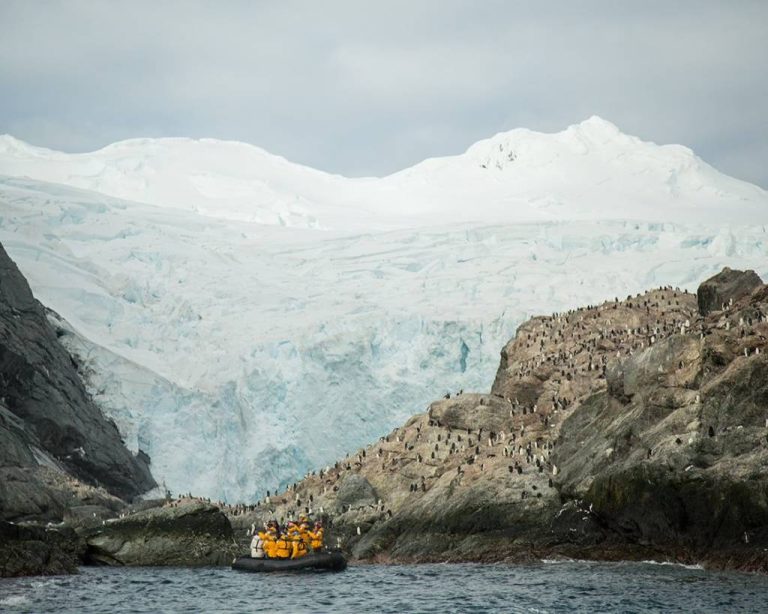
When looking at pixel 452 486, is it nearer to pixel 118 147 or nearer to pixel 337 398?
pixel 337 398

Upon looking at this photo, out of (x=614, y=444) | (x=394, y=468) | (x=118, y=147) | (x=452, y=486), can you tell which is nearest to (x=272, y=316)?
(x=394, y=468)

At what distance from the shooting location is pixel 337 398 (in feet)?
289

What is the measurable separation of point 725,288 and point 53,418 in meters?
45.8

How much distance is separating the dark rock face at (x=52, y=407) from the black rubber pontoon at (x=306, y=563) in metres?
28.3

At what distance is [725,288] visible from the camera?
199 ft

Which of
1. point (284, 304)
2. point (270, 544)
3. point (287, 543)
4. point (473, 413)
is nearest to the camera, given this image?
point (287, 543)

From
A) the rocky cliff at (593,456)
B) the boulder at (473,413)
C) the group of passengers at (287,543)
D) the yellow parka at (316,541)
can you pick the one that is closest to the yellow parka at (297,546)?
the group of passengers at (287,543)

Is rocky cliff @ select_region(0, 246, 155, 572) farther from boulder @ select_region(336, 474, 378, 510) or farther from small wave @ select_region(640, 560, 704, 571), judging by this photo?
small wave @ select_region(640, 560, 704, 571)

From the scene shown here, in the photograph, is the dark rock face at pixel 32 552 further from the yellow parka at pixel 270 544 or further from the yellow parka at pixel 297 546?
the yellow parka at pixel 297 546

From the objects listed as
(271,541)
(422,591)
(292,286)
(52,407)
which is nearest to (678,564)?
(422,591)

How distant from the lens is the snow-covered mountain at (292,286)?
86.9 meters

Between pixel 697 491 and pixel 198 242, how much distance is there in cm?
8129

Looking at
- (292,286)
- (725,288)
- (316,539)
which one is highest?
(292,286)

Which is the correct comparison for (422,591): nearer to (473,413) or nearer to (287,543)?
(287,543)
